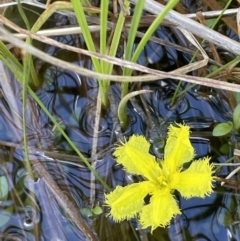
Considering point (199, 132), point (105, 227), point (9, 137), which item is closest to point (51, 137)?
point (9, 137)

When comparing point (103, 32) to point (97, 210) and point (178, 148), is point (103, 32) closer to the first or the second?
point (178, 148)

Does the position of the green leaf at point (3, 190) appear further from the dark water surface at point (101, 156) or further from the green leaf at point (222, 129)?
the green leaf at point (222, 129)

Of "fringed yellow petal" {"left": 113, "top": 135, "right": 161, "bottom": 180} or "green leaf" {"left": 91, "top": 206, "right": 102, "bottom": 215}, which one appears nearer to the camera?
"fringed yellow petal" {"left": 113, "top": 135, "right": 161, "bottom": 180}

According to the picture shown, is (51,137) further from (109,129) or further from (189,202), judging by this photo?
(189,202)

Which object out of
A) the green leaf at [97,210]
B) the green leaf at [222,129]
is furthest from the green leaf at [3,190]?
the green leaf at [222,129]

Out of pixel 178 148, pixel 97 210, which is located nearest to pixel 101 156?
pixel 97 210

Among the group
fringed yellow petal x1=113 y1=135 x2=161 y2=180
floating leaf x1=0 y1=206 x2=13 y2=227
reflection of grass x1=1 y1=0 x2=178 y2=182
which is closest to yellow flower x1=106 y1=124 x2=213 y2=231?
fringed yellow petal x1=113 y1=135 x2=161 y2=180

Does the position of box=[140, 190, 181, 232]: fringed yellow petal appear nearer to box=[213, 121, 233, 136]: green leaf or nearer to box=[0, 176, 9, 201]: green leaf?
box=[213, 121, 233, 136]: green leaf

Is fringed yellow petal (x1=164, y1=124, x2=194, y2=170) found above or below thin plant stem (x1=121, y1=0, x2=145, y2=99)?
below
